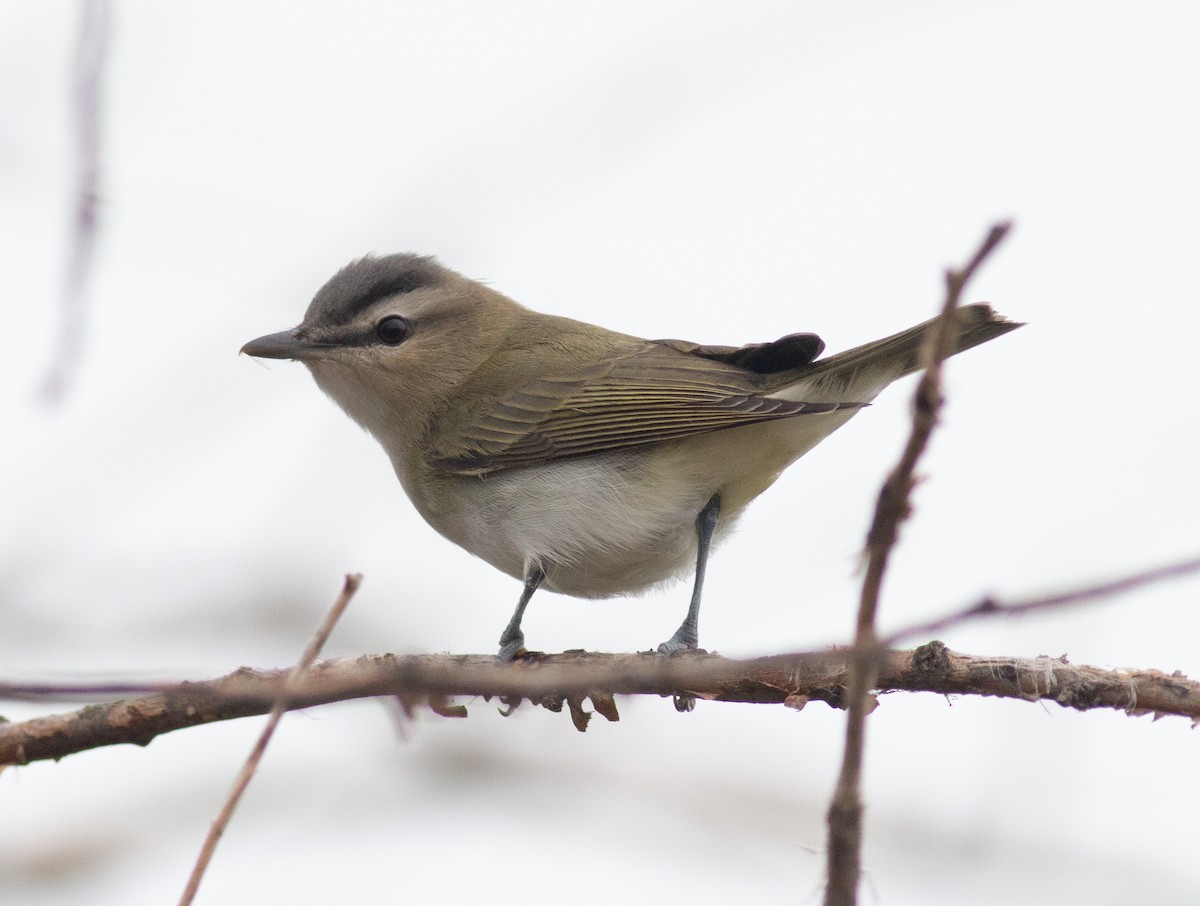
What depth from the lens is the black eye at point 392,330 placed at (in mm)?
6242

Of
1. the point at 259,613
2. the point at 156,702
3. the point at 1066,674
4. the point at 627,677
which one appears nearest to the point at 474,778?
the point at 259,613

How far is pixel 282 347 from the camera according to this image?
5.91 meters

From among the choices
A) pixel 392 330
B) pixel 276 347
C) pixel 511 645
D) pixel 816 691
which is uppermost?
pixel 392 330

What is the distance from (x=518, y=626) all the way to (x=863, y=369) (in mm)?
1834

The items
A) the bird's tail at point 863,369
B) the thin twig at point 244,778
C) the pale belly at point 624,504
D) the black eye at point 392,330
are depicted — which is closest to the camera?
the thin twig at point 244,778

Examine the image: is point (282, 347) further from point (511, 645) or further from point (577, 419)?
point (511, 645)

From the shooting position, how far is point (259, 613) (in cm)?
560

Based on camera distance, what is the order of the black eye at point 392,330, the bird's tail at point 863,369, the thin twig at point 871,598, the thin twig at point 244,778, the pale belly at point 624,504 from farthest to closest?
the black eye at point 392,330
the pale belly at point 624,504
the bird's tail at point 863,369
the thin twig at point 244,778
the thin twig at point 871,598

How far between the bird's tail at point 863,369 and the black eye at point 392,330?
217 centimetres

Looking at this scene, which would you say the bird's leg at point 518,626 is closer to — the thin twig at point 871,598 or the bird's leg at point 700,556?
the bird's leg at point 700,556

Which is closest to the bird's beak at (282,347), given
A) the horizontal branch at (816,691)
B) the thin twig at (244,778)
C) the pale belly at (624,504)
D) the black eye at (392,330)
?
the black eye at (392,330)

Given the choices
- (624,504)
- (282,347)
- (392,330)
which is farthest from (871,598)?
(392,330)

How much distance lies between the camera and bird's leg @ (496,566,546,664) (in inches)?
192

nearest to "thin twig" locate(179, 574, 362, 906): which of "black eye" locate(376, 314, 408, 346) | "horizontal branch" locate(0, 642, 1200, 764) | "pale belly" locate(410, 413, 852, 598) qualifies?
"horizontal branch" locate(0, 642, 1200, 764)
